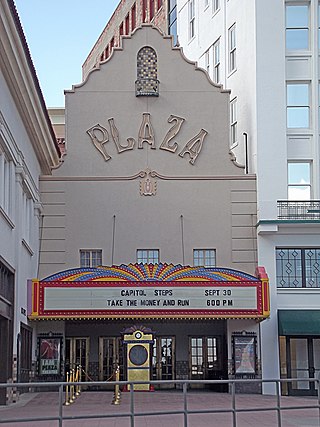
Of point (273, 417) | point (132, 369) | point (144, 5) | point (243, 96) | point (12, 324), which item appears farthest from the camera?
point (144, 5)

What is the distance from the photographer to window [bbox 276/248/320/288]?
119ft

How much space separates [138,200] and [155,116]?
3.52 m

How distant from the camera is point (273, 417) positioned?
1759 centimetres

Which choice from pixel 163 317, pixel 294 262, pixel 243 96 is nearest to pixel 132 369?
pixel 163 317

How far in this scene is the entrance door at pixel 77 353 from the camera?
123 feet

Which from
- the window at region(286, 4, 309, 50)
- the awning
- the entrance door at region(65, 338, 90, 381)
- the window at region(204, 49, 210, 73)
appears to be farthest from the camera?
the window at region(204, 49, 210, 73)

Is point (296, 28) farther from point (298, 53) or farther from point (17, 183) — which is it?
point (17, 183)

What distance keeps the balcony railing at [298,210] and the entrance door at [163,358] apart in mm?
6999

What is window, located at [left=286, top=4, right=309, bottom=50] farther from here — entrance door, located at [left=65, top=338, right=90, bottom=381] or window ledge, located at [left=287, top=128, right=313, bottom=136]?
entrance door, located at [left=65, top=338, right=90, bottom=381]

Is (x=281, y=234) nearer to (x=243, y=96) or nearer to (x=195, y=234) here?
(x=195, y=234)

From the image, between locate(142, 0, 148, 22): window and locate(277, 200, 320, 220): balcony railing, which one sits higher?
locate(142, 0, 148, 22): window

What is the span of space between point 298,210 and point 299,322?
4.47 meters

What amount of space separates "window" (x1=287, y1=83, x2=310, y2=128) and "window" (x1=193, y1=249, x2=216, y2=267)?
6161 millimetres

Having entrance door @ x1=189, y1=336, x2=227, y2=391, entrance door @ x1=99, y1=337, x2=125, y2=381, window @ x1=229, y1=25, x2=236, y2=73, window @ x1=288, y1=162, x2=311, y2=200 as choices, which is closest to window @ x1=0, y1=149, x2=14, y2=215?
entrance door @ x1=99, y1=337, x2=125, y2=381
